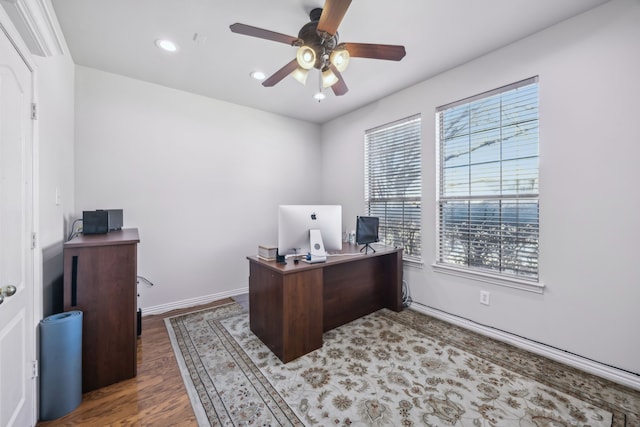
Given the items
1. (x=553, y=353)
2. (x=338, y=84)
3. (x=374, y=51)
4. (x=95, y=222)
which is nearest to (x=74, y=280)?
(x=95, y=222)

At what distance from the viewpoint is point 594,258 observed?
2.05 m

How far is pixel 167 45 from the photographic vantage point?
7.89 feet

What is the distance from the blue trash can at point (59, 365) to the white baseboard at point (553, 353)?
10.5ft

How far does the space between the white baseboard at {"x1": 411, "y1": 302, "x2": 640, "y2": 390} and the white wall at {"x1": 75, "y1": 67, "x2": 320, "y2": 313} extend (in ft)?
9.04

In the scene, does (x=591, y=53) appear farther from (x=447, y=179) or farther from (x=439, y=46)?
(x=447, y=179)

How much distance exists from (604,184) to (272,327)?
9.44ft

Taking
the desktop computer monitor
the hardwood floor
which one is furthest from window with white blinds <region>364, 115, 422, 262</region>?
the hardwood floor

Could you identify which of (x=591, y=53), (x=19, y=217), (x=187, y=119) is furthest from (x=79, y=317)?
(x=591, y=53)

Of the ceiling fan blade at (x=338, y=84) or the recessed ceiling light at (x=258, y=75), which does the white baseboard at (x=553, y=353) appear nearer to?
the ceiling fan blade at (x=338, y=84)

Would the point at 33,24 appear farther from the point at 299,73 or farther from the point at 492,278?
the point at 492,278

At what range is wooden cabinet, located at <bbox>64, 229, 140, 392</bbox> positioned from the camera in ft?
5.87

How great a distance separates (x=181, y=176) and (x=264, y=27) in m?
2.06

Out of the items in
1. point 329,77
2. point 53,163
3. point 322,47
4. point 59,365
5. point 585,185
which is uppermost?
point 322,47

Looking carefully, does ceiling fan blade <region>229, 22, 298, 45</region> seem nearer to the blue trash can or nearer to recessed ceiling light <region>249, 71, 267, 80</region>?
recessed ceiling light <region>249, 71, 267, 80</region>
